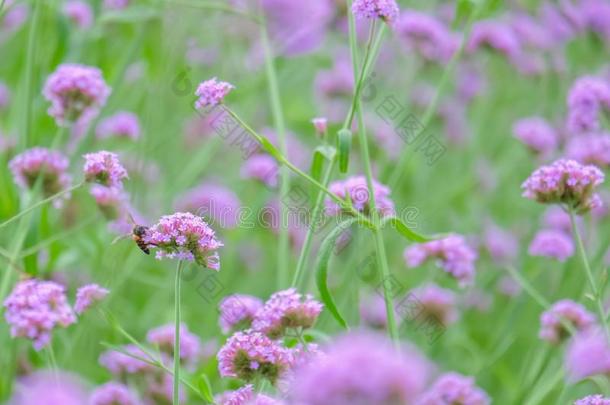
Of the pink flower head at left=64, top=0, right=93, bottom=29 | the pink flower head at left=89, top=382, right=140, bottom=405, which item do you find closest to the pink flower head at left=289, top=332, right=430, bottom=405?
the pink flower head at left=89, top=382, right=140, bottom=405

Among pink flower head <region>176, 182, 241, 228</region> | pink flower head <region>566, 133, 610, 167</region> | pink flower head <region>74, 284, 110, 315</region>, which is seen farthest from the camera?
pink flower head <region>176, 182, 241, 228</region>

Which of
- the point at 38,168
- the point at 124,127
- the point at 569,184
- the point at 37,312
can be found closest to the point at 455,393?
the point at 569,184

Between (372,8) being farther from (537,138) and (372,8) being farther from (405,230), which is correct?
(537,138)

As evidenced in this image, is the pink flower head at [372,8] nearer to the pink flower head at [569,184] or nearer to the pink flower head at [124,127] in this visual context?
the pink flower head at [569,184]

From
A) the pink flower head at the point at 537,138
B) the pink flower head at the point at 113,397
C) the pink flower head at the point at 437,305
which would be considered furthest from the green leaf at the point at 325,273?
the pink flower head at the point at 537,138

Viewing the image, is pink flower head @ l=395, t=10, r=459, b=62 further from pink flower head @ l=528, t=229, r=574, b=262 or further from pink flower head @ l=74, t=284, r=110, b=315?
pink flower head @ l=74, t=284, r=110, b=315

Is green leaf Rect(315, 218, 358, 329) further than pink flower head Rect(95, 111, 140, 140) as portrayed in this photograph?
No
